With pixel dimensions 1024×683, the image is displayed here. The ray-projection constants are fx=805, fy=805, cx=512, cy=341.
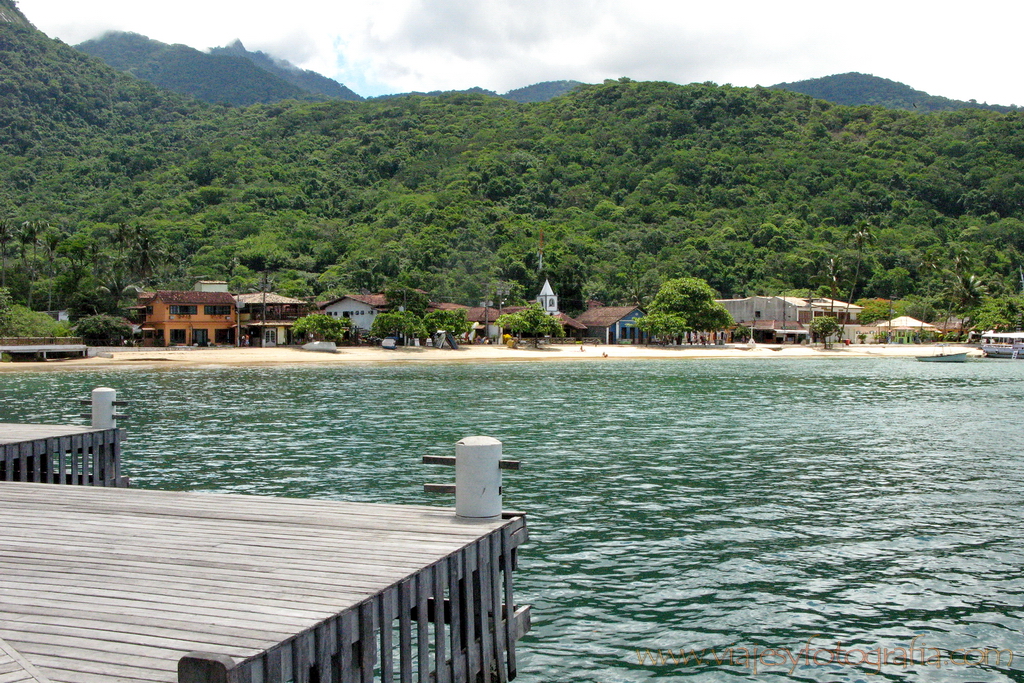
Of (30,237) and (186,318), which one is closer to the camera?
(186,318)

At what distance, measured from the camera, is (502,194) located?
154250mm

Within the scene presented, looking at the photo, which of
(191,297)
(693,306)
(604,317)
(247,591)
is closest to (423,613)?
(247,591)

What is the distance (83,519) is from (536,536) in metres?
→ 7.34

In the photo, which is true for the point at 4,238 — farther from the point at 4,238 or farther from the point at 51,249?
the point at 51,249

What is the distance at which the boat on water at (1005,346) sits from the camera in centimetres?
8644

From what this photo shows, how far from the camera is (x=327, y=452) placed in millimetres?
22594

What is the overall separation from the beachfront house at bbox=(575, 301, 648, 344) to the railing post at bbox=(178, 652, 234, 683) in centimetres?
9788

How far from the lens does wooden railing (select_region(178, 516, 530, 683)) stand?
4.96 m

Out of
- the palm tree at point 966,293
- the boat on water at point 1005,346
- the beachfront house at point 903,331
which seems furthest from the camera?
the beachfront house at point 903,331

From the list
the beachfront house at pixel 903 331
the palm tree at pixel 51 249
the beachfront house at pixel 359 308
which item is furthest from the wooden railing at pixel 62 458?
the beachfront house at pixel 903 331

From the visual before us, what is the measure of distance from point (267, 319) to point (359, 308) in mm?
9940

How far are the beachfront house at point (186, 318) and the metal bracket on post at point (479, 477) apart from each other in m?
79.2

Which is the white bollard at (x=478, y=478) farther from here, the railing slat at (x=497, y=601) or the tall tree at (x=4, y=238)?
the tall tree at (x=4, y=238)

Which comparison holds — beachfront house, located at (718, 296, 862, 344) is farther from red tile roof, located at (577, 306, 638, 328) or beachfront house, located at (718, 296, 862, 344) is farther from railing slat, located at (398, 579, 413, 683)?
railing slat, located at (398, 579, 413, 683)
